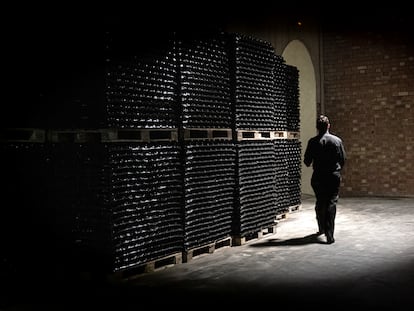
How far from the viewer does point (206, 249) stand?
704 cm

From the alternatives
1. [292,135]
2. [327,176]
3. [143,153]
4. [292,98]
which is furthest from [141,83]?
[292,98]

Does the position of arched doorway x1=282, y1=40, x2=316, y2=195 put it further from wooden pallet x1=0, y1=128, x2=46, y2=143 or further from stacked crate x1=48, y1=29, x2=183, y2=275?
wooden pallet x1=0, y1=128, x2=46, y2=143

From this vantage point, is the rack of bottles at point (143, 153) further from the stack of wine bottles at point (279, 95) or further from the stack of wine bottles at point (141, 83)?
the stack of wine bottles at point (279, 95)

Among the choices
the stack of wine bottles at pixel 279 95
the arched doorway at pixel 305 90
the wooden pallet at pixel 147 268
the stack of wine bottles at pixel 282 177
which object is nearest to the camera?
the wooden pallet at pixel 147 268

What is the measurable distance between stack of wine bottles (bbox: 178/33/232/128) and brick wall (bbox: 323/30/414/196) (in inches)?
282

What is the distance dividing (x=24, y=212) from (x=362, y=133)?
396 inches

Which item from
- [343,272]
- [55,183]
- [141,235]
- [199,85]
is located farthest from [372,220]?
[55,183]

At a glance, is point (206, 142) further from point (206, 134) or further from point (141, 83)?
point (141, 83)

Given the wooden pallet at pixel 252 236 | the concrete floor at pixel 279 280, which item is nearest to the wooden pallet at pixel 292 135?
the wooden pallet at pixel 252 236

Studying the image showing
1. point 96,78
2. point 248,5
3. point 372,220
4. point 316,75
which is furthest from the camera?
point 316,75

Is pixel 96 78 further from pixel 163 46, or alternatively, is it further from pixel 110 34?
pixel 163 46

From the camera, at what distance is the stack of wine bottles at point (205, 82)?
6508 mm

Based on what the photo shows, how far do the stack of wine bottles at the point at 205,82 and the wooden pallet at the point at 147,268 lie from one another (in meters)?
1.70

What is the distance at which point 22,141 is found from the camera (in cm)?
572
